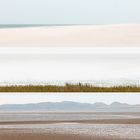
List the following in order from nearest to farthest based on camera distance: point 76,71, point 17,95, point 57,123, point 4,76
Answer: point 57,123, point 17,95, point 4,76, point 76,71

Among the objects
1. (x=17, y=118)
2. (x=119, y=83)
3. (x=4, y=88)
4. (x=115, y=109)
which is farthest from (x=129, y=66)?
(x=17, y=118)

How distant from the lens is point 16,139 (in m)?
7.05

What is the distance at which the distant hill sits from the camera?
32.9ft

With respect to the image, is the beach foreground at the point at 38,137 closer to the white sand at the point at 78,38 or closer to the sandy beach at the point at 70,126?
the sandy beach at the point at 70,126

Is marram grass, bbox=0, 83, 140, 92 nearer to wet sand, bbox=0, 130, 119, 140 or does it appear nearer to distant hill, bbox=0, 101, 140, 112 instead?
distant hill, bbox=0, 101, 140, 112

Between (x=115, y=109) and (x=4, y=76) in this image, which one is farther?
(x=4, y=76)

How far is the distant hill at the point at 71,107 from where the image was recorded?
395 inches

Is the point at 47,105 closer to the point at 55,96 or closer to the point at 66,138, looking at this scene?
the point at 55,96

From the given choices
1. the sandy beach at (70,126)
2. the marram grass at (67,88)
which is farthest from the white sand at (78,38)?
the sandy beach at (70,126)

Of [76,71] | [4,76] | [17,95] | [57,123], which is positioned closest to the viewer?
[57,123]

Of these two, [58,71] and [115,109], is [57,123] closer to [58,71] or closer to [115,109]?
[115,109]

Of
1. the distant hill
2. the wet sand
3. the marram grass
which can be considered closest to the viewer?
the wet sand

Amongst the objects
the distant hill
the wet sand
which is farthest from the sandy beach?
the distant hill

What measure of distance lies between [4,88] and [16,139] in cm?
493
